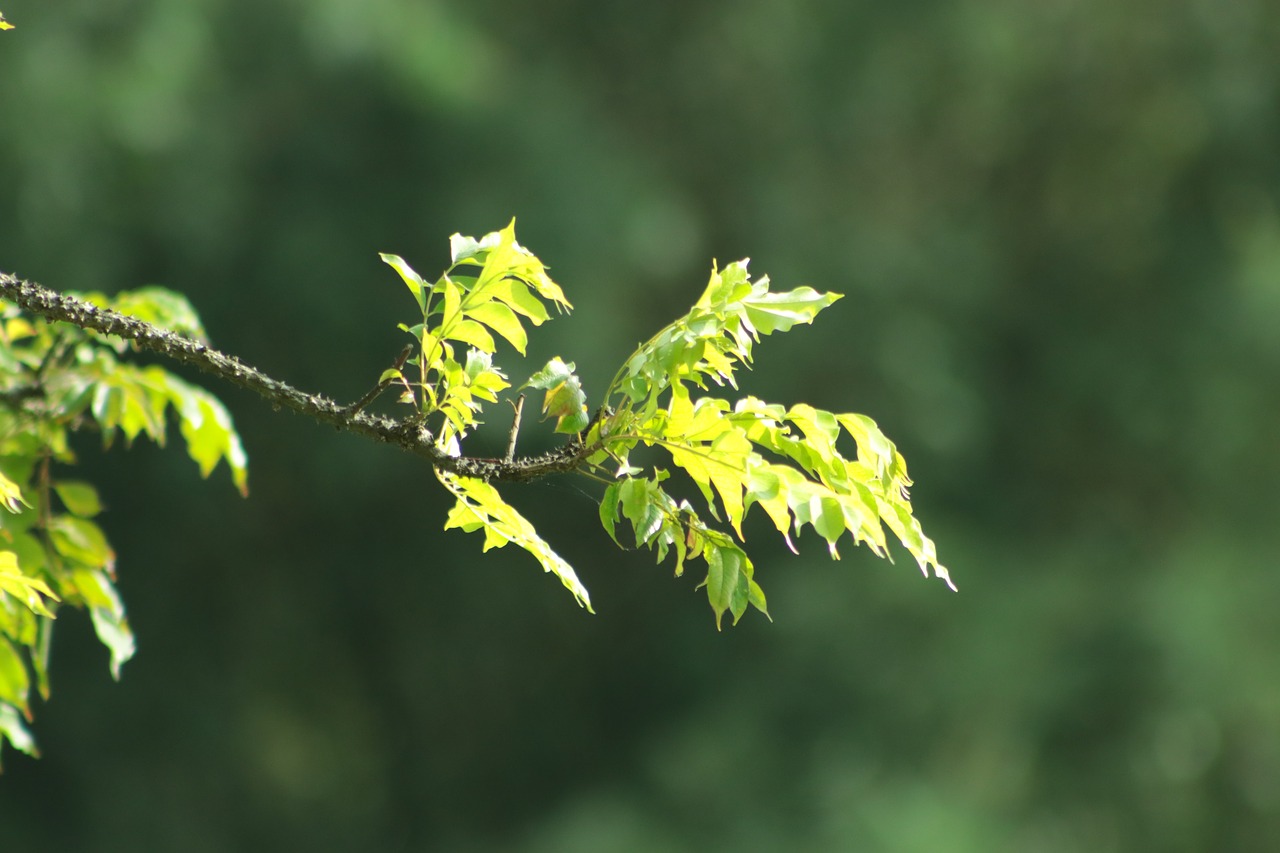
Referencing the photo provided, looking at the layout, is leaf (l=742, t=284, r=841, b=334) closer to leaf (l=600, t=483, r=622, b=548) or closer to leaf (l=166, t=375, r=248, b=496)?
leaf (l=600, t=483, r=622, b=548)

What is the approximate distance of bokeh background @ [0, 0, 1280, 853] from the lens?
328 centimetres

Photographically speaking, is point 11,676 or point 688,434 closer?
point 688,434

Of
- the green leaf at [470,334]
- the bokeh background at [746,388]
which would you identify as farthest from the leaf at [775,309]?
the bokeh background at [746,388]

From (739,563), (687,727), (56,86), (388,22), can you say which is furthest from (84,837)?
(739,563)

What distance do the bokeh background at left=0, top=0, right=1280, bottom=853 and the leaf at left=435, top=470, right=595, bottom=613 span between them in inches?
93.5

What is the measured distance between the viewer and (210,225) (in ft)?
11.0

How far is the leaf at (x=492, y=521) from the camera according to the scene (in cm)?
58

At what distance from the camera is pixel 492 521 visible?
593 mm

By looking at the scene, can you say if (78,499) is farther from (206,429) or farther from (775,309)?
(775,309)

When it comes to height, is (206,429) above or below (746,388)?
below

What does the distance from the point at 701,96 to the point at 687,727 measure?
1557 millimetres

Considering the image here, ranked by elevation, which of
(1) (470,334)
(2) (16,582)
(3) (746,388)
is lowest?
(2) (16,582)

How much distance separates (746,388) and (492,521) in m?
2.57

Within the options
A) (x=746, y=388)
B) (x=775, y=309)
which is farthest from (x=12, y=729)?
(x=746, y=388)
